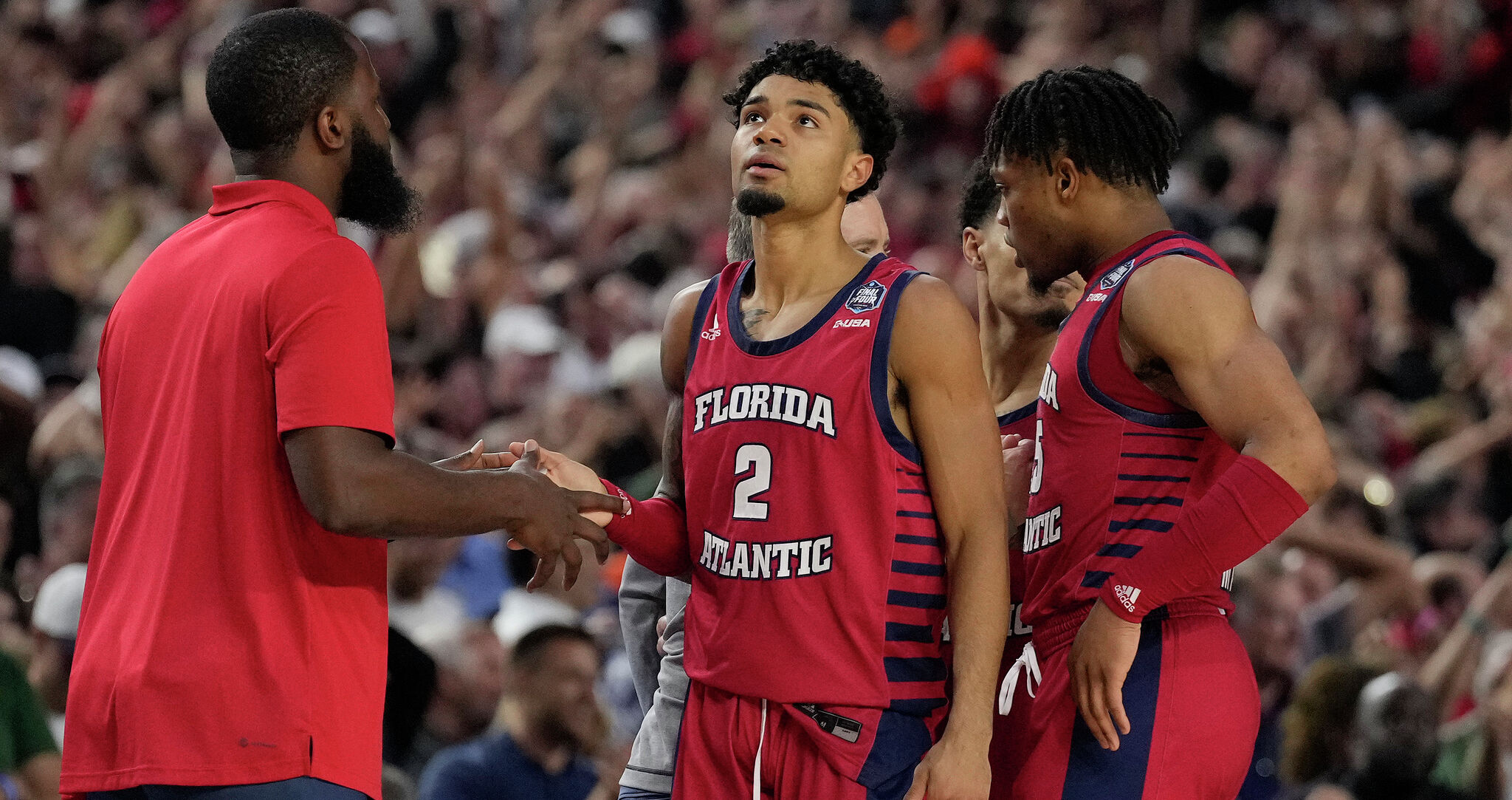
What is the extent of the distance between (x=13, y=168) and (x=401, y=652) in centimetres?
703

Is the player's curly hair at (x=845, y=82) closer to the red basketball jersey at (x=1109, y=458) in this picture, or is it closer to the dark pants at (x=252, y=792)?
the red basketball jersey at (x=1109, y=458)

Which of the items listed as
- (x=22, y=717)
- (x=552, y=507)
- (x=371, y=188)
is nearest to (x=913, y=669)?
(x=552, y=507)

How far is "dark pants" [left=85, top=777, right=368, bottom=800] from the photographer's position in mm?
2891

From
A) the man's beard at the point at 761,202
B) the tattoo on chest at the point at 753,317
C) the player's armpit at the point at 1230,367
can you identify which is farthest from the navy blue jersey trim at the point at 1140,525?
the man's beard at the point at 761,202

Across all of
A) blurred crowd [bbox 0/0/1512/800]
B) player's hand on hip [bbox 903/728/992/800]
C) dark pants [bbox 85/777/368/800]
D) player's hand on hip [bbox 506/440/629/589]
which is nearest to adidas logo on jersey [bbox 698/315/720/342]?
player's hand on hip [bbox 506/440/629/589]

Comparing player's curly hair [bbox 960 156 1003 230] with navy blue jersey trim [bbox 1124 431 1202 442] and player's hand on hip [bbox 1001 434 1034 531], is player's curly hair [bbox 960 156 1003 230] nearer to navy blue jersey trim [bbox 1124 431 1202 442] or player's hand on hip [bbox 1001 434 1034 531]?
player's hand on hip [bbox 1001 434 1034 531]

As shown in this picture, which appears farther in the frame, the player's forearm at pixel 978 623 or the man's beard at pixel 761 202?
the man's beard at pixel 761 202

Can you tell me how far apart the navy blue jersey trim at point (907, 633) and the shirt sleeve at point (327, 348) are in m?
1.14

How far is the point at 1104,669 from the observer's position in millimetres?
3316

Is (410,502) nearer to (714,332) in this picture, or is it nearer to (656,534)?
(656,534)

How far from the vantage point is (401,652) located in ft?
19.7

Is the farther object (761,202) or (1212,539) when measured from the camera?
(761,202)

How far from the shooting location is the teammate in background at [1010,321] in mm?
4000

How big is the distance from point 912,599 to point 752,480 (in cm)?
42
